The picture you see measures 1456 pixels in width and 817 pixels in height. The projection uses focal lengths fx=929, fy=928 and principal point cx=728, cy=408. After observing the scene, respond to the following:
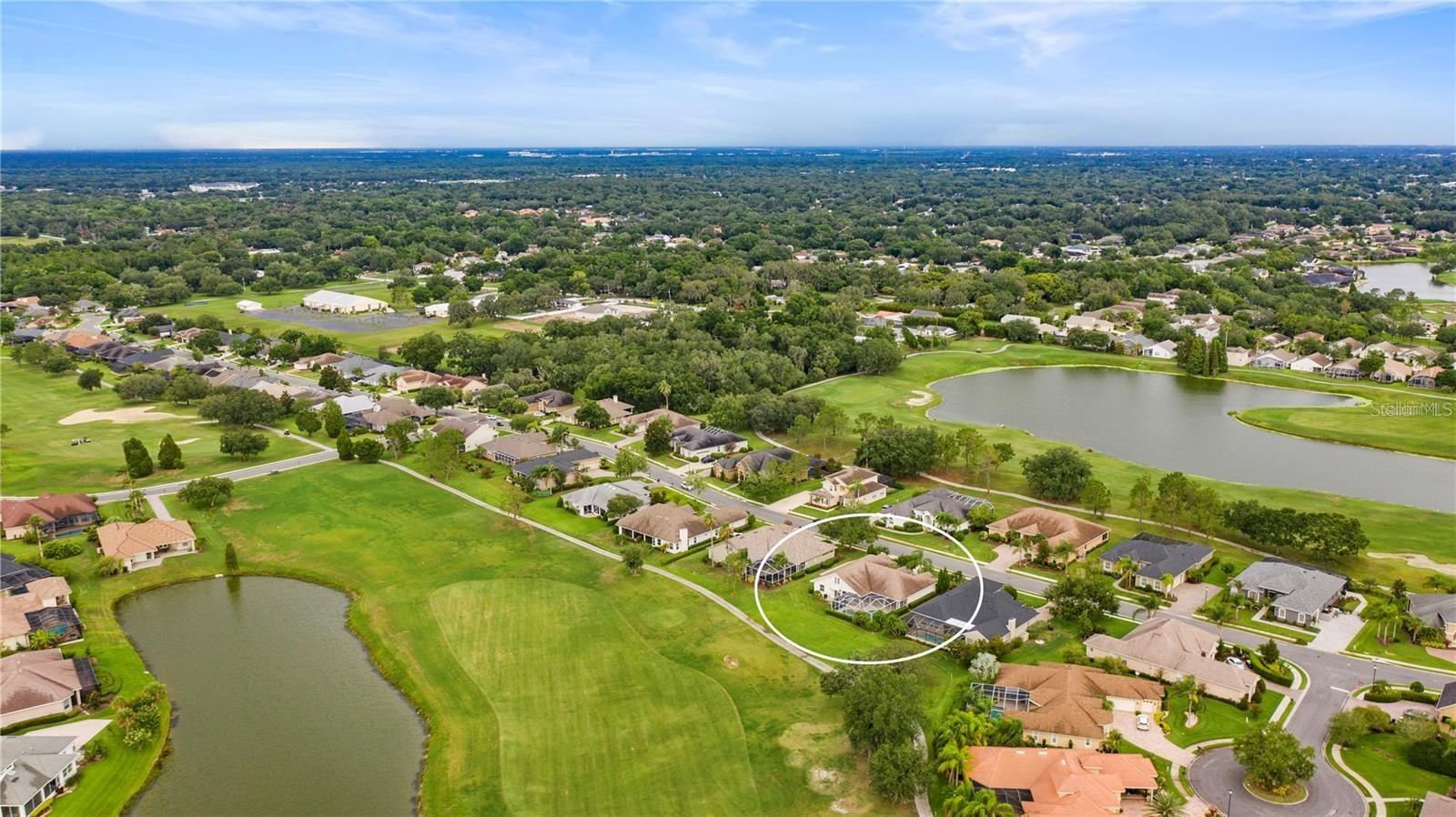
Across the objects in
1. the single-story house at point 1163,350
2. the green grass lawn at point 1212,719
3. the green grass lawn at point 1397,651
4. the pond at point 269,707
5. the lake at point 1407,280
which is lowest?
the pond at point 269,707

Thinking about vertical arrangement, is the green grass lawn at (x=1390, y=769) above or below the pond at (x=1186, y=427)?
below

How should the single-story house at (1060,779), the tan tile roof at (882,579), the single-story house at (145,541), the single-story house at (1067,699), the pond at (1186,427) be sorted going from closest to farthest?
the single-story house at (1060,779), the single-story house at (1067,699), the tan tile roof at (882,579), the single-story house at (145,541), the pond at (1186,427)

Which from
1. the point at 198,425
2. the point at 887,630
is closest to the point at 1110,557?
the point at 887,630

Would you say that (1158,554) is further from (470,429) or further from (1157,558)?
(470,429)

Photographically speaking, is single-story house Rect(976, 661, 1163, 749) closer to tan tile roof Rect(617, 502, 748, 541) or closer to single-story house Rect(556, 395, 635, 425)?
tan tile roof Rect(617, 502, 748, 541)

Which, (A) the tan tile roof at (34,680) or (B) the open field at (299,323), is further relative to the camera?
(B) the open field at (299,323)

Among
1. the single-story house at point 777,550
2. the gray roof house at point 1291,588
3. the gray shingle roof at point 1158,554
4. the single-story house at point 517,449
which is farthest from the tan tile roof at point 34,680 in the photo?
the gray roof house at point 1291,588

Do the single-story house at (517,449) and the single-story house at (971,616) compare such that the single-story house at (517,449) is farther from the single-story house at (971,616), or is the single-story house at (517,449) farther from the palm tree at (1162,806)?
the palm tree at (1162,806)

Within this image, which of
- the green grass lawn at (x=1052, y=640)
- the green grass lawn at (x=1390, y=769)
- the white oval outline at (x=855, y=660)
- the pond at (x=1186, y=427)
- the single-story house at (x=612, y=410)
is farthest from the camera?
the single-story house at (x=612, y=410)

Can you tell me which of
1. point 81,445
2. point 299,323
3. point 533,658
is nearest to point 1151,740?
point 533,658
